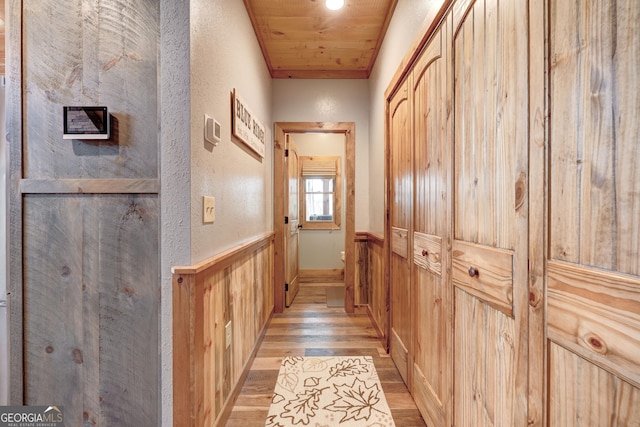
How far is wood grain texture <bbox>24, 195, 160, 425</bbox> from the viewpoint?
120 centimetres

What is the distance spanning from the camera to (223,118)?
152 cm

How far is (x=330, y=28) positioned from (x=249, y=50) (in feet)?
2.37

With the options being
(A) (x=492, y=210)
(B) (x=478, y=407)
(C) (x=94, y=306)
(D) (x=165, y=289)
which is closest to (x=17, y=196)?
(C) (x=94, y=306)

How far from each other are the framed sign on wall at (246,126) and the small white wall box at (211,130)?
1.04 ft

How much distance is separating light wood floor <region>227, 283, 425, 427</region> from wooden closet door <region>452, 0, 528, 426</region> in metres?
0.70

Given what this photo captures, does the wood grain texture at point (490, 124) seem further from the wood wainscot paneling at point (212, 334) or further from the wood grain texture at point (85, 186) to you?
the wood grain texture at point (85, 186)

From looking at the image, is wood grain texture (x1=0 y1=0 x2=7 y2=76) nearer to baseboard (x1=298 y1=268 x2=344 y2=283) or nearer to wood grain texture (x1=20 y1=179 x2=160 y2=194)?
wood grain texture (x1=20 y1=179 x2=160 y2=194)

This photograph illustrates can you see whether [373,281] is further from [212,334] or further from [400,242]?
[212,334]

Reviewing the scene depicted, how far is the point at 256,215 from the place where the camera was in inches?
91.0

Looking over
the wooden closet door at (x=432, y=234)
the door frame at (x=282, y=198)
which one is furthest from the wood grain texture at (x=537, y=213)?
the door frame at (x=282, y=198)

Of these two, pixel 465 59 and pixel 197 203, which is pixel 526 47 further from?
pixel 197 203

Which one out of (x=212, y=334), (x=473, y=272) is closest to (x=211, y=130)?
(x=212, y=334)

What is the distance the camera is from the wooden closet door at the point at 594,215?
20.7 inches

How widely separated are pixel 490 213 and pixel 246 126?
1594mm
